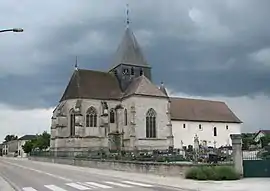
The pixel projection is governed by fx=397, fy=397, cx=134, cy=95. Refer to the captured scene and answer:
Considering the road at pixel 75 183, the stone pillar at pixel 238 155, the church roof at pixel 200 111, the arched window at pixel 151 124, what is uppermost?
the church roof at pixel 200 111

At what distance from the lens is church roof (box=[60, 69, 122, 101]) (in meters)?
63.1

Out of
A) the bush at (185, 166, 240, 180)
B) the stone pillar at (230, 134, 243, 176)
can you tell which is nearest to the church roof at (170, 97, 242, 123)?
the stone pillar at (230, 134, 243, 176)

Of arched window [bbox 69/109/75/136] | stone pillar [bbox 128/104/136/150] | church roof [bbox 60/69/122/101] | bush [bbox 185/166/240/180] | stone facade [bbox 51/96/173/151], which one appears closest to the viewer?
bush [bbox 185/166/240/180]

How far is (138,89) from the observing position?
61.7 m

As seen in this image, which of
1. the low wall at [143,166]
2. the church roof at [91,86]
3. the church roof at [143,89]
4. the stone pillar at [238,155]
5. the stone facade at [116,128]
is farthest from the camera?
the church roof at [91,86]

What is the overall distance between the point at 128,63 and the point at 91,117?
13.5 metres

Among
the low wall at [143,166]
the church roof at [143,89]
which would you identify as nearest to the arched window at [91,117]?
the church roof at [143,89]

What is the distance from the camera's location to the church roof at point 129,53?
7156cm

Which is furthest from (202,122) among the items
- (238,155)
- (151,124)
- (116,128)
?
(238,155)

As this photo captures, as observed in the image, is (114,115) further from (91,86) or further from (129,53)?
(129,53)

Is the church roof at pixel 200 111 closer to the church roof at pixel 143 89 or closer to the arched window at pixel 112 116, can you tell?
the church roof at pixel 143 89

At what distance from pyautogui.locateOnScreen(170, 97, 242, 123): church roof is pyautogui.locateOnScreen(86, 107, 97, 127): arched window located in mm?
14890

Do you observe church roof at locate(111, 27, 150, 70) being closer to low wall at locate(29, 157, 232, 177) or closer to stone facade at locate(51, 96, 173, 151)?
stone facade at locate(51, 96, 173, 151)

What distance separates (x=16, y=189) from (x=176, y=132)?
52906 mm
